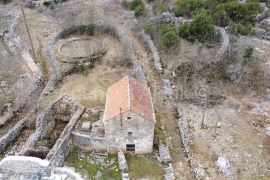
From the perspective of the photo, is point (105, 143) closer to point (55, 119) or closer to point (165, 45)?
point (55, 119)

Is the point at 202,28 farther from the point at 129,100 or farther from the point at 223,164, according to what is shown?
the point at 223,164

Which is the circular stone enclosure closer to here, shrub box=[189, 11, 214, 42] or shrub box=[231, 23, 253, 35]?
shrub box=[189, 11, 214, 42]

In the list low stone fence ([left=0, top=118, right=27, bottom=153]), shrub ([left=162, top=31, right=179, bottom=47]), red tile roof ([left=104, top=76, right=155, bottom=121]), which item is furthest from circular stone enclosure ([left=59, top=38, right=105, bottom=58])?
red tile roof ([left=104, top=76, right=155, bottom=121])

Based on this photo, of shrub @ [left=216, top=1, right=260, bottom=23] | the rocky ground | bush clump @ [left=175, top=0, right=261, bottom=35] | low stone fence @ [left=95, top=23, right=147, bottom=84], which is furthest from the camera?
shrub @ [left=216, top=1, right=260, bottom=23]

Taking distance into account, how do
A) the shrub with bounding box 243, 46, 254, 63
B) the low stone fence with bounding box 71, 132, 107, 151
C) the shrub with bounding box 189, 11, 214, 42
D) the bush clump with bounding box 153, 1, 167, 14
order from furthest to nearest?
1. the bush clump with bounding box 153, 1, 167, 14
2. the shrub with bounding box 189, 11, 214, 42
3. the shrub with bounding box 243, 46, 254, 63
4. the low stone fence with bounding box 71, 132, 107, 151

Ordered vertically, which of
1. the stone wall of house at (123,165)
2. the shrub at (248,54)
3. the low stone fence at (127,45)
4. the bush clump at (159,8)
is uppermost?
the bush clump at (159,8)

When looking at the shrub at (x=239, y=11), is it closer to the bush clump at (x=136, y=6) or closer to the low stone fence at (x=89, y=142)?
the bush clump at (x=136, y=6)

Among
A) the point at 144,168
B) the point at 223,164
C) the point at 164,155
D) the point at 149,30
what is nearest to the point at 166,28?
the point at 149,30

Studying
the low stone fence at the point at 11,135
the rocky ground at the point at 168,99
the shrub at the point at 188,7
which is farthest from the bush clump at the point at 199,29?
the low stone fence at the point at 11,135
